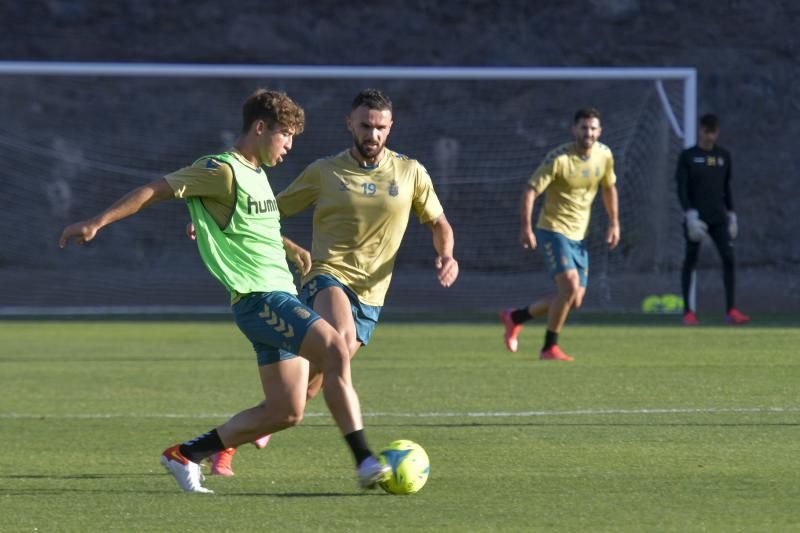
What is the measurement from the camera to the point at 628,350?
14.1 meters

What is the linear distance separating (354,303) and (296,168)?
18.8 m

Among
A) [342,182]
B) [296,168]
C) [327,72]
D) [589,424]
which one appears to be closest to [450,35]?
[296,168]

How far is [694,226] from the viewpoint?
56.7 feet

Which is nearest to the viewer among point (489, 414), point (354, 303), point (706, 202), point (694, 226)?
point (354, 303)

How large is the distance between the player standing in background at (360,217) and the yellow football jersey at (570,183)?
4953 millimetres

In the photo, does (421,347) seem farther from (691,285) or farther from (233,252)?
(233,252)

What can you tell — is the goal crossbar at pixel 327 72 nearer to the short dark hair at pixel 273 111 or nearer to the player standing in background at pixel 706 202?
the player standing in background at pixel 706 202

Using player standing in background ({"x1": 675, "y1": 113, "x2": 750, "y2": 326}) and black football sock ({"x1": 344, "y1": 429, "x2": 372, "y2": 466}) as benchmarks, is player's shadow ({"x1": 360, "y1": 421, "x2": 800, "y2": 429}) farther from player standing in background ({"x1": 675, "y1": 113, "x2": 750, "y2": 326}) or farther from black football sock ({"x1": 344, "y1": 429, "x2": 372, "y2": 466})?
player standing in background ({"x1": 675, "y1": 113, "x2": 750, "y2": 326})

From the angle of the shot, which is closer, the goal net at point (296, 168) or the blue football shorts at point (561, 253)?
the blue football shorts at point (561, 253)

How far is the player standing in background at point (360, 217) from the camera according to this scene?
26.6ft

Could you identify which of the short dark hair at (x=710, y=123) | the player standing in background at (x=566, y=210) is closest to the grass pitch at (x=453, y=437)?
the player standing in background at (x=566, y=210)

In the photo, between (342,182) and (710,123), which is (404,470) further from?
(710,123)

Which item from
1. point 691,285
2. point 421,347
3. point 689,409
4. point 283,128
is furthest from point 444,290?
point 283,128

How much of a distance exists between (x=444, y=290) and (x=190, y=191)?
17.1 m
